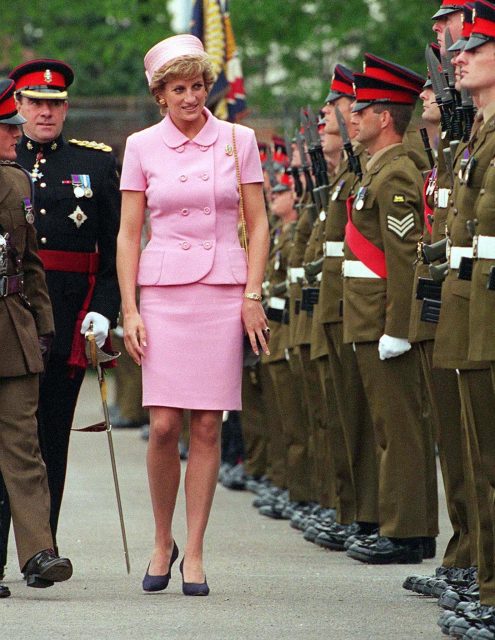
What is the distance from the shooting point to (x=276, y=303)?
514 inches

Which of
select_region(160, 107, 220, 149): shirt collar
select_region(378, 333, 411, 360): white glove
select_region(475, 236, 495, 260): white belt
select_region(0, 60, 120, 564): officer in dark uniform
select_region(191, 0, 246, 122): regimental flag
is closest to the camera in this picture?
select_region(475, 236, 495, 260): white belt

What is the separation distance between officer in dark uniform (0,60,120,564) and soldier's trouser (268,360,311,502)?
3518 millimetres

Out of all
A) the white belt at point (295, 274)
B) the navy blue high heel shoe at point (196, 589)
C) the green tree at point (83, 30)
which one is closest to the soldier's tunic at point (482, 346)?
the navy blue high heel shoe at point (196, 589)

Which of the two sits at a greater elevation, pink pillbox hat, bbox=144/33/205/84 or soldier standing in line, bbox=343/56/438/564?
pink pillbox hat, bbox=144/33/205/84

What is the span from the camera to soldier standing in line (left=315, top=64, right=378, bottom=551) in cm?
967

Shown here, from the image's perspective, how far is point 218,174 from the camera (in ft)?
26.1

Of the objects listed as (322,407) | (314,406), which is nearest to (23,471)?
(322,407)

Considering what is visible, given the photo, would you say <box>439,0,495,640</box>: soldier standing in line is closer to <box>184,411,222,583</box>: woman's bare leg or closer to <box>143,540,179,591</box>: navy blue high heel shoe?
<box>184,411,222,583</box>: woman's bare leg

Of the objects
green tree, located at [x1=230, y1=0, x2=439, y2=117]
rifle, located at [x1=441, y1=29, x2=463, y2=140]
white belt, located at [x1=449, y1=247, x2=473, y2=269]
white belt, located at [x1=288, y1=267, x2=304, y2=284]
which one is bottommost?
white belt, located at [x1=288, y1=267, x2=304, y2=284]

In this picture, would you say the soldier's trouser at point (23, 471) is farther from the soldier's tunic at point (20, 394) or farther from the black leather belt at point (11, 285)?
the black leather belt at point (11, 285)

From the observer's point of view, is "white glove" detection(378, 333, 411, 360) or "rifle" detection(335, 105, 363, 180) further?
"rifle" detection(335, 105, 363, 180)

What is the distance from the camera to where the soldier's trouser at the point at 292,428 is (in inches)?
474

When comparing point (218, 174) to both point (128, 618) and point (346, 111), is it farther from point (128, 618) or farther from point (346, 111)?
point (346, 111)

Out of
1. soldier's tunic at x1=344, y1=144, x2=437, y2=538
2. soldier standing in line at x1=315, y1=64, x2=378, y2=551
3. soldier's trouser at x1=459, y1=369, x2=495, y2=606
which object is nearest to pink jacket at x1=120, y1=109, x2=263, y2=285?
soldier's tunic at x1=344, y1=144, x2=437, y2=538
